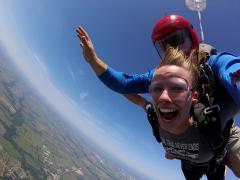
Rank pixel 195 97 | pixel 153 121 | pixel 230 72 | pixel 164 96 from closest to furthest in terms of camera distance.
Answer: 1. pixel 230 72
2. pixel 164 96
3. pixel 195 97
4. pixel 153 121

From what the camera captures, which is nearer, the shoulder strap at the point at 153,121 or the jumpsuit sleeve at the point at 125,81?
the shoulder strap at the point at 153,121

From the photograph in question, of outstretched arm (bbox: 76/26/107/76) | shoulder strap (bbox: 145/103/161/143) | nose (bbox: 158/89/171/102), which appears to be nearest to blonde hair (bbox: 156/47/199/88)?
nose (bbox: 158/89/171/102)

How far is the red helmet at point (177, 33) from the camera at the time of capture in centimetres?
247

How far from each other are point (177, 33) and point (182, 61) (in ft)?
1.14

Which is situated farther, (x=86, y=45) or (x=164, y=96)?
(x=86, y=45)

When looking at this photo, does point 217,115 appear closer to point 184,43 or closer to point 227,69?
point 227,69

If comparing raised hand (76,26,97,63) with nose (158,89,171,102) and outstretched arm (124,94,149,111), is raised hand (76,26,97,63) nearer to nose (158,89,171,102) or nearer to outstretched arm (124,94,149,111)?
outstretched arm (124,94,149,111)

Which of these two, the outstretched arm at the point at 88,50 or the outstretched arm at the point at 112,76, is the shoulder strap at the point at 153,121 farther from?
the outstretched arm at the point at 88,50

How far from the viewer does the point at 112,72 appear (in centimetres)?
312

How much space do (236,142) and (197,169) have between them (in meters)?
0.58

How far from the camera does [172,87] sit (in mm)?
2199

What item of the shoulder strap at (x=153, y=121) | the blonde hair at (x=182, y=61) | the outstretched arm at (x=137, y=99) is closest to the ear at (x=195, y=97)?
the blonde hair at (x=182, y=61)

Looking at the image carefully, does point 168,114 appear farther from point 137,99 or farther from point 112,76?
point 137,99

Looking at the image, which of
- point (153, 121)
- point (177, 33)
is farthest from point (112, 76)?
point (177, 33)
